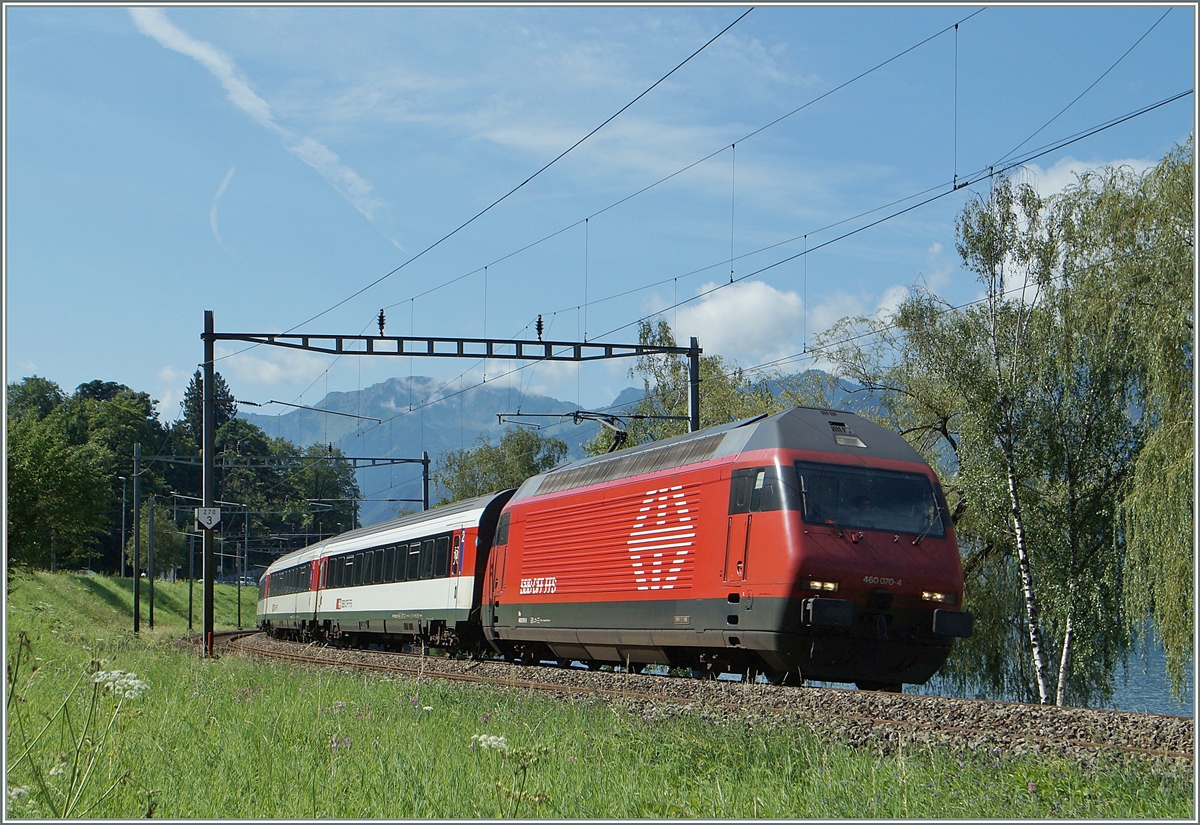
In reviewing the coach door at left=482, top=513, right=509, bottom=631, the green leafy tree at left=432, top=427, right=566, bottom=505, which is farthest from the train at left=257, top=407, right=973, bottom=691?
the green leafy tree at left=432, top=427, right=566, bottom=505

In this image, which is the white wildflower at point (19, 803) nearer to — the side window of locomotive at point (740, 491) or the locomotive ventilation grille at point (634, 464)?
the side window of locomotive at point (740, 491)

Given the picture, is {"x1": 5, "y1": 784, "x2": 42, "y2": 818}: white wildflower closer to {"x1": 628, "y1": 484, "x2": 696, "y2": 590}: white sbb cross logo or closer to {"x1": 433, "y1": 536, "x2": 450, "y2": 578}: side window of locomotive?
{"x1": 628, "y1": 484, "x2": 696, "y2": 590}: white sbb cross logo

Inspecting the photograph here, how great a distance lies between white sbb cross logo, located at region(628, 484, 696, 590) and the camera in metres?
15.9

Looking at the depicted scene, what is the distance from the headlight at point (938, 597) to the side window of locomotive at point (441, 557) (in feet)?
42.3

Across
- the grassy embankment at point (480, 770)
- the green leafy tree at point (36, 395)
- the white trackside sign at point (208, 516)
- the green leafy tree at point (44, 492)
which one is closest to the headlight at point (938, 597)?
the grassy embankment at point (480, 770)

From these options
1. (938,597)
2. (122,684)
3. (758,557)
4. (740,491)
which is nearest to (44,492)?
(740,491)

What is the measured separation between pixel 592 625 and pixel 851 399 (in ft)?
53.4

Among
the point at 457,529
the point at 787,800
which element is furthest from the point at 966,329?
the point at 787,800

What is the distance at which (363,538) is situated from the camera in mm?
33000

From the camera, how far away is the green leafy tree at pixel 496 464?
249 ft

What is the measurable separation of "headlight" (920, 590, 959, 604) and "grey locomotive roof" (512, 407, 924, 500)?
73.9 inches

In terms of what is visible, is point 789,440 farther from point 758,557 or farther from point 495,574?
point 495,574

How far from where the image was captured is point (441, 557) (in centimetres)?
2553

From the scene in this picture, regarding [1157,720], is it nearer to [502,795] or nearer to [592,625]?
[502,795]
